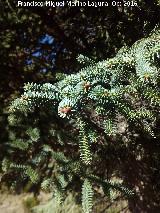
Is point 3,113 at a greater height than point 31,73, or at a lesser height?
lesser

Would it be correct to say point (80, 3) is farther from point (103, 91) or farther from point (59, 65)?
point (103, 91)

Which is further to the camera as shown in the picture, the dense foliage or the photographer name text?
the dense foliage

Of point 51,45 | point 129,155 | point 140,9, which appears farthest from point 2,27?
point 129,155

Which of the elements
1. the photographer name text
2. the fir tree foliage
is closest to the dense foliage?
the photographer name text

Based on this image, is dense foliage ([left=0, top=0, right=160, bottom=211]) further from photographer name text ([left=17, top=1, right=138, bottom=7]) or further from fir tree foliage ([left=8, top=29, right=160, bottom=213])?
fir tree foliage ([left=8, top=29, right=160, bottom=213])

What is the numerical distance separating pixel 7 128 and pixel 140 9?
7.56ft

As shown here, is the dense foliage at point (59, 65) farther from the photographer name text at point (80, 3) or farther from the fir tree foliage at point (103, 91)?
the fir tree foliage at point (103, 91)

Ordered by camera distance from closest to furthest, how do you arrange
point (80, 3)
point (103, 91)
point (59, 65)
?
point (103, 91)
point (80, 3)
point (59, 65)

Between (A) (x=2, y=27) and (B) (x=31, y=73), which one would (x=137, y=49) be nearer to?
(A) (x=2, y=27)

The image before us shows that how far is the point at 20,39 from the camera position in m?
5.56

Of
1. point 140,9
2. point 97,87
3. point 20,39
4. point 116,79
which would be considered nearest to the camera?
point 97,87

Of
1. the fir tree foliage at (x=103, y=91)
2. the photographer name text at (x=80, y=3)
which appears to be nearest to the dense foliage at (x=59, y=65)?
the photographer name text at (x=80, y=3)

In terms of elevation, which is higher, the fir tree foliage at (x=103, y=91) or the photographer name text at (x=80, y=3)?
the photographer name text at (x=80, y=3)

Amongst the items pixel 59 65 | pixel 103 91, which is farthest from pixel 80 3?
pixel 103 91
